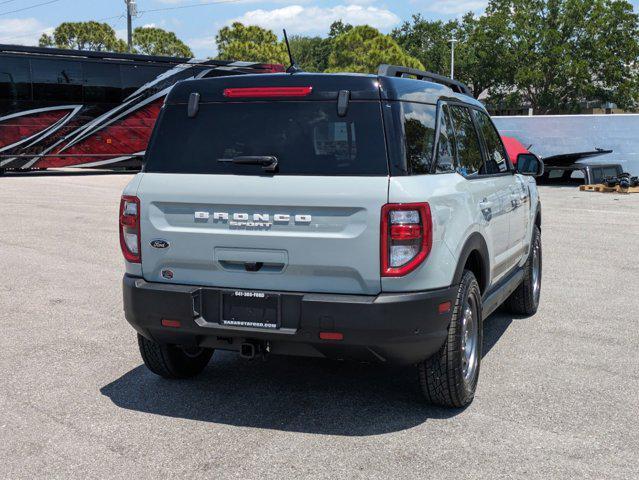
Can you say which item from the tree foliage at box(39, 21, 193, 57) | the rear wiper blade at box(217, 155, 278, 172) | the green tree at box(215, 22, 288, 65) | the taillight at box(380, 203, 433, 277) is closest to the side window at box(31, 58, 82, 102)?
the rear wiper blade at box(217, 155, 278, 172)

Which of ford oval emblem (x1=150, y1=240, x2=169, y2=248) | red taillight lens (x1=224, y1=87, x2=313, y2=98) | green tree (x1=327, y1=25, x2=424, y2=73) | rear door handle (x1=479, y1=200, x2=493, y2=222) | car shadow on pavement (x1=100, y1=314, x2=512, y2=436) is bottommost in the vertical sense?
car shadow on pavement (x1=100, y1=314, x2=512, y2=436)

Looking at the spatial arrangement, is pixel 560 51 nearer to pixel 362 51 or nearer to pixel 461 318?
pixel 362 51

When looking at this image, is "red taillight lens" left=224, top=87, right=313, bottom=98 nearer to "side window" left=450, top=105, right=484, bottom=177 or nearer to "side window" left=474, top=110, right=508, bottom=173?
"side window" left=450, top=105, right=484, bottom=177

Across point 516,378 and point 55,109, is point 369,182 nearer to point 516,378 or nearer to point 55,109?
point 516,378

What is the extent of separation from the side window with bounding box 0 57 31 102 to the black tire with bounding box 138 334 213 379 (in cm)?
2324

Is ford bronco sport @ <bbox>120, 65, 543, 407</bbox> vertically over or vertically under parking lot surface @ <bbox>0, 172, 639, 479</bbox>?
over

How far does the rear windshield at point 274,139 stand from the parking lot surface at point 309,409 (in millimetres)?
1407

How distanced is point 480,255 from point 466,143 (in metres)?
0.83

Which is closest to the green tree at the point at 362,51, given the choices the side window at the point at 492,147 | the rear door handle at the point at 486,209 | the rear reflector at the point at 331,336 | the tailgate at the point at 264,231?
the side window at the point at 492,147

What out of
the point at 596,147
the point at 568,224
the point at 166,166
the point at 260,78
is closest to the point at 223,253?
the point at 166,166

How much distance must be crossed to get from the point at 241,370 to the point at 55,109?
23.9 meters

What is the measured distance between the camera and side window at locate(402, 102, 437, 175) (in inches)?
171

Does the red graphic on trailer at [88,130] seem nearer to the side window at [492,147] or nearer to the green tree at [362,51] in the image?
the side window at [492,147]

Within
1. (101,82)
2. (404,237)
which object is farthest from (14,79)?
(404,237)
